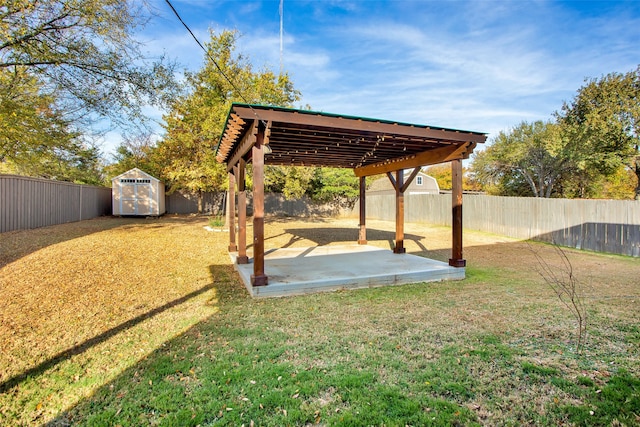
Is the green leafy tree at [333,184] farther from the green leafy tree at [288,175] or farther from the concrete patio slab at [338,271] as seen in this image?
the concrete patio slab at [338,271]

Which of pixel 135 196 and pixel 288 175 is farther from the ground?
pixel 288 175

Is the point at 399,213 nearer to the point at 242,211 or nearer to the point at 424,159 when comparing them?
the point at 424,159

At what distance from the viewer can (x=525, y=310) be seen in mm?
3793

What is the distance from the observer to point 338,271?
5340mm

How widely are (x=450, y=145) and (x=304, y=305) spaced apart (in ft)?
12.0

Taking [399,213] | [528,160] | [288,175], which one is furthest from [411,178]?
[528,160]

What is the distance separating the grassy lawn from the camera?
6.46ft

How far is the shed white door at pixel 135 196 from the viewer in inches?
621

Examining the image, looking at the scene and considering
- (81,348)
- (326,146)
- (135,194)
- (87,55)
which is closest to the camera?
(81,348)

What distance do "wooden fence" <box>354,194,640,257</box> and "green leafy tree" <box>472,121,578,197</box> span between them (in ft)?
25.1

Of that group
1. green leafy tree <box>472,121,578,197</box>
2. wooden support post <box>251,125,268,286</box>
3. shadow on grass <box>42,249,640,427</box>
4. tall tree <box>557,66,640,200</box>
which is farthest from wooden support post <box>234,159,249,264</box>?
tall tree <box>557,66,640,200</box>

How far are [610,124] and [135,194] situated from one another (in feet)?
77.4

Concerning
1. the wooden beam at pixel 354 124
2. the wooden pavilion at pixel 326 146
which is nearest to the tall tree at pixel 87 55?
the wooden pavilion at pixel 326 146

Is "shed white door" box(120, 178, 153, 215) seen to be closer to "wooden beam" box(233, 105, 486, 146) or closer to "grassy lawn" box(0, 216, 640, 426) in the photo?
"grassy lawn" box(0, 216, 640, 426)
